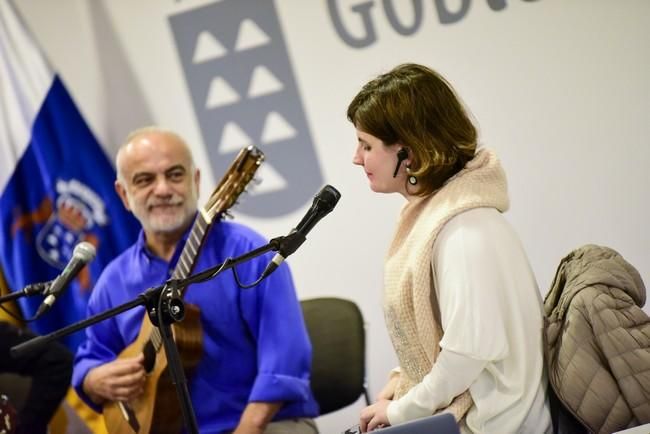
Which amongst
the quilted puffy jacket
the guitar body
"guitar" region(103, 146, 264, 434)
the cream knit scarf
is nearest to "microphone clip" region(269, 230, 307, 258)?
the cream knit scarf

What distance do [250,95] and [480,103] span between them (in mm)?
1083

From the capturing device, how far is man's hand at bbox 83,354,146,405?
11.4ft

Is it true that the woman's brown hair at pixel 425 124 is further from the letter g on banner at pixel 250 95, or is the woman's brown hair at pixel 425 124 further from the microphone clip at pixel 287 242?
the letter g on banner at pixel 250 95

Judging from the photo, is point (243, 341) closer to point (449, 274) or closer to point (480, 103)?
point (449, 274)

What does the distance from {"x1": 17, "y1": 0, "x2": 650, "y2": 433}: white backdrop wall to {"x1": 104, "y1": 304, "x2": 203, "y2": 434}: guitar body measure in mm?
1319

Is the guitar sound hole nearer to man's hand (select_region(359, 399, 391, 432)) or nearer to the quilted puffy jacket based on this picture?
man's hand (select_region(359, 399, 391, 432))

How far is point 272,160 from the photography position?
4727mm

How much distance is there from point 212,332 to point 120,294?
44cm

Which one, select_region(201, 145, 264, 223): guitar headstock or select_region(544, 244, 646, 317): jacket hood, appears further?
select_region(201, 145, 264, 223): guitar headstock

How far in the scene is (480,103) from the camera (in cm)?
436

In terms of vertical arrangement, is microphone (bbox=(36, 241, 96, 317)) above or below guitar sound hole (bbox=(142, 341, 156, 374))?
above

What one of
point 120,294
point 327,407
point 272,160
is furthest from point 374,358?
point 120,294

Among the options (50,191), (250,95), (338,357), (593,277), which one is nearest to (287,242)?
(593,277)

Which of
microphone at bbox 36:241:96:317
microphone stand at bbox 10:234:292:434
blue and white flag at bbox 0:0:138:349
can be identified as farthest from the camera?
blue and white flag at bbox 0:0:138:349
